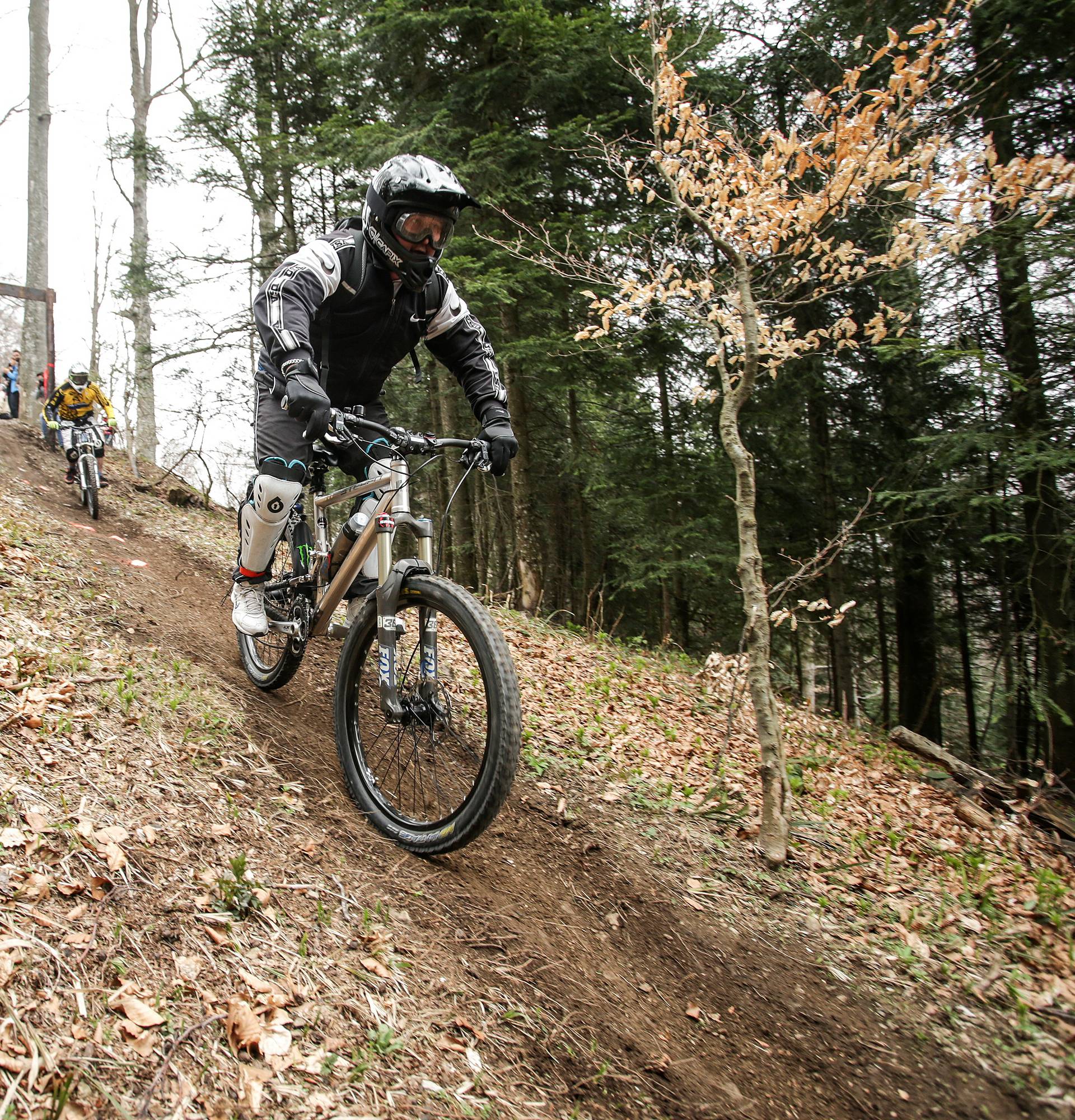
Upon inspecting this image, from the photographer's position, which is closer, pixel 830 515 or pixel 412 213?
pixel 412 213

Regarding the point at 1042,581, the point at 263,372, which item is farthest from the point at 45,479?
the point at 1042,581

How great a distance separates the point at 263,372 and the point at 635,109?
29.9ft

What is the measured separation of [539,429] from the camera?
1531cm

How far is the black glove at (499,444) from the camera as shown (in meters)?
3.53

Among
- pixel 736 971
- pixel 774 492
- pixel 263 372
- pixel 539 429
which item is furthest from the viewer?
pixel 539 429

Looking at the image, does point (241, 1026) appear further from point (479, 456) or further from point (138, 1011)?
point (479, 456)

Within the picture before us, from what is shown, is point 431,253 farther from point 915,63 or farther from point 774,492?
point 774,492

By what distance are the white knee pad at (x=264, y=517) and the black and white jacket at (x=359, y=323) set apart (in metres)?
0.59

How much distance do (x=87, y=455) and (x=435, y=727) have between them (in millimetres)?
9772

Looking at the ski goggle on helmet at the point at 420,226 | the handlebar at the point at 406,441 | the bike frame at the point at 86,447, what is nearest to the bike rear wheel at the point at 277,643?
the handlebar at the point at 406,441

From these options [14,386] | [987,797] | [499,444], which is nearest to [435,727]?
[499,444]

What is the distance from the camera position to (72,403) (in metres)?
11.9

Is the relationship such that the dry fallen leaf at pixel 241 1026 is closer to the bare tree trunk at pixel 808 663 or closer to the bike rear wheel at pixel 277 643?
the bike rear wheel at pixel 277 643

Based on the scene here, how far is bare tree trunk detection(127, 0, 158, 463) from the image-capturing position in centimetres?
1422
